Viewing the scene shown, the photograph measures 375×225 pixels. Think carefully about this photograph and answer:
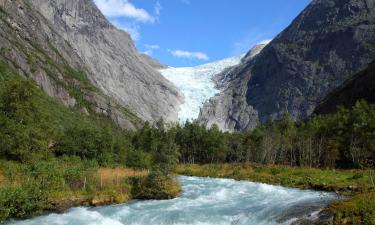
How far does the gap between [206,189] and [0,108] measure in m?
25.3

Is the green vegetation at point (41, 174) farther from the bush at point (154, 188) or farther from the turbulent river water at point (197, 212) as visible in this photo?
the turbulent river water at point (197, 212)

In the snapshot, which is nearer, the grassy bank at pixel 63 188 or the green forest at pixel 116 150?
the grassy bank at pixel 63 188

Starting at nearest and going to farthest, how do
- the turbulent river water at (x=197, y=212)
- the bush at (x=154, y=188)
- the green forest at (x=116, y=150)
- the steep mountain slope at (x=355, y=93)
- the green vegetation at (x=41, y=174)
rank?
the turbulent river water at (x=197, y=212) < the green vegetation at (x=41, y=174) < the green forest at (x=116, y=150) < the bush at (x=154, y=188) < the steep mountain slope at (x=355, y=93)

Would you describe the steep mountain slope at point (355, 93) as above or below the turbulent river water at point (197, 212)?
above

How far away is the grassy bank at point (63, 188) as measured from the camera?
3312 cm

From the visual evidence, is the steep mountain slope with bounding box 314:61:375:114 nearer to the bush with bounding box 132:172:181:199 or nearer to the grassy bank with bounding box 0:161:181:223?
the bush with bounding box 132:172:181:199

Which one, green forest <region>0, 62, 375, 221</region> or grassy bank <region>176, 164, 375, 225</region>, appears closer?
grassy bank <region>176, 164, 375, 225</region>

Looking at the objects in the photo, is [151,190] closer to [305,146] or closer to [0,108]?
[0,108]

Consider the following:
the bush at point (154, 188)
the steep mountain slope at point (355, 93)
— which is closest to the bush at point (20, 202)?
the bush at point (154, 188)

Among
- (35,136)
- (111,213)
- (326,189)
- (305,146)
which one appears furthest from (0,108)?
(305,146)

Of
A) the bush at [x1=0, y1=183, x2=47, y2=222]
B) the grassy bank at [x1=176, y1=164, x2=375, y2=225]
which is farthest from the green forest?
the grassy bank at [x1=176, y1=164, x2=375, y2=225]

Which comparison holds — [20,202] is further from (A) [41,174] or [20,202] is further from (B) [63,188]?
(B) [63,188]

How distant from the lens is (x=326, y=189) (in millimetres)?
50281

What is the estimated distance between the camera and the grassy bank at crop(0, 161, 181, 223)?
3312 cm
